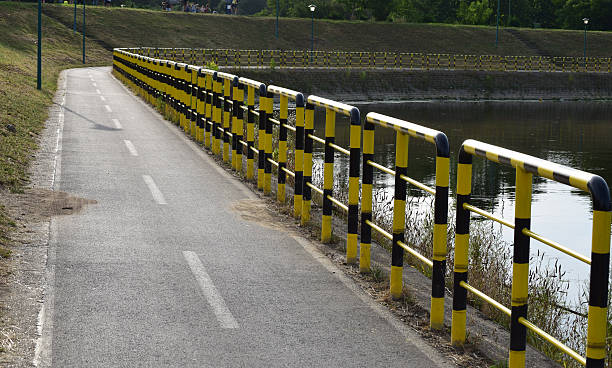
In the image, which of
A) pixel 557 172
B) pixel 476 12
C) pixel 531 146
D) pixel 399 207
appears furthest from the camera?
pixel 476 12

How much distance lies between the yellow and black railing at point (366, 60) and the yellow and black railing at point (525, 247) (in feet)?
179

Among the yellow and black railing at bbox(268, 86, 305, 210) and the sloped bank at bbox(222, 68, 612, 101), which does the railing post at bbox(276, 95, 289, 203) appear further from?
the sloped bank at bbox(222, 68, 612, 101)

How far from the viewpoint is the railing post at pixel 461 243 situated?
571 cm

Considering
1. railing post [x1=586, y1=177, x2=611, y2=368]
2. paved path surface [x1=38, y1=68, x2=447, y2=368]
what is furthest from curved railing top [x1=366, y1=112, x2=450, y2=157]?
railing post [x1=586, y1=177, x2=611, y2=368]

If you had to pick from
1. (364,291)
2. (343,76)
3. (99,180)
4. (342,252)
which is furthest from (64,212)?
(343,76)

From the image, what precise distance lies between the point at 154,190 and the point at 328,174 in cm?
420

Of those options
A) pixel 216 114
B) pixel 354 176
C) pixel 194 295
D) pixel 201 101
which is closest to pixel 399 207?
pixel 354 176

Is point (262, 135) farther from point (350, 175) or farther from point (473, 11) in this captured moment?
point (473, 11)

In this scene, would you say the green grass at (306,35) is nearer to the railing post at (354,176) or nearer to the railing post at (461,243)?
the railing post at (354,176)

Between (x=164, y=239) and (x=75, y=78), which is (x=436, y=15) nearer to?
(x=75, y=78)

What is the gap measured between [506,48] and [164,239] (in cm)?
8179

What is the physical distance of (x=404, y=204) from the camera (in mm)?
6965

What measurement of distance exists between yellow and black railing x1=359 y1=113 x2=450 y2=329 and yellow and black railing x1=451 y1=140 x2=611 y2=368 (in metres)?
0.35

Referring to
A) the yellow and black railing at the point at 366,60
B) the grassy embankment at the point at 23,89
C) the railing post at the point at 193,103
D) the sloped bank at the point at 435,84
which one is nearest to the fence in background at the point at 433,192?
the railing post at the point at 193,103
